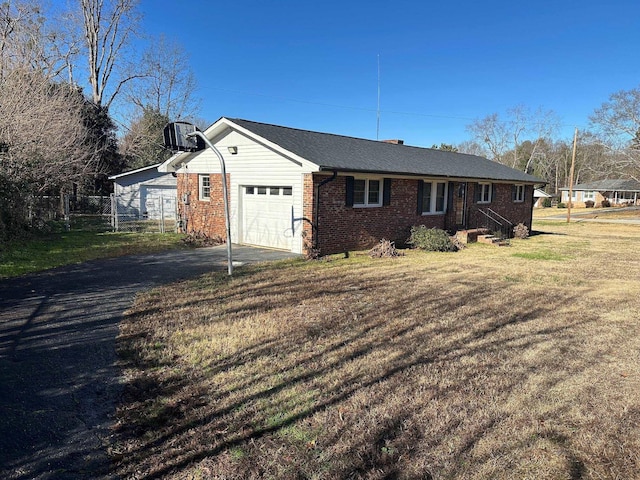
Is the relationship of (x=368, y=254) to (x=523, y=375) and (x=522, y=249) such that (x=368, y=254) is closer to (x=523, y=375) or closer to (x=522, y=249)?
(x=522, y=249)

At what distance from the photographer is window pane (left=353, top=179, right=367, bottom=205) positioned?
42.4 feet

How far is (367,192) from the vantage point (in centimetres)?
1332

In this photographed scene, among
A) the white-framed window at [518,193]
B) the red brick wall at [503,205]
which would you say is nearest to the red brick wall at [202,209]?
the red brick wall at [503,205]

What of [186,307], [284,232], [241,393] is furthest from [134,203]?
[241,393]

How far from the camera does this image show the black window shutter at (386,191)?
539 inches

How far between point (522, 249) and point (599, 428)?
13.3 m

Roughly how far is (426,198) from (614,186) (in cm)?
5530

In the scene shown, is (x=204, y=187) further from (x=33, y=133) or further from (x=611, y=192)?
(x=611, y=192)

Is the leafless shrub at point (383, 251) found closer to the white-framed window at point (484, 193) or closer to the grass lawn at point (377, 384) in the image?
the grass lawn at point (377, 384)

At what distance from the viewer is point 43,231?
1545cm

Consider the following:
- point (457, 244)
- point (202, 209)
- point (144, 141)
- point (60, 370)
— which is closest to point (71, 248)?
point (202, 209)

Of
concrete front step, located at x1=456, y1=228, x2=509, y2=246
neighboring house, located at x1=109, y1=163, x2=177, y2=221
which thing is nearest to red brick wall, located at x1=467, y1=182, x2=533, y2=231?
concrete front step, located at x1=456, y1=228, x2=509, y2=246

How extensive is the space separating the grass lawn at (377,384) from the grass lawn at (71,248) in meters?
4.37

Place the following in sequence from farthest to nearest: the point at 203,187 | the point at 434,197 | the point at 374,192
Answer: the point at 434,197, the point at 203,187, the point at 374,192
